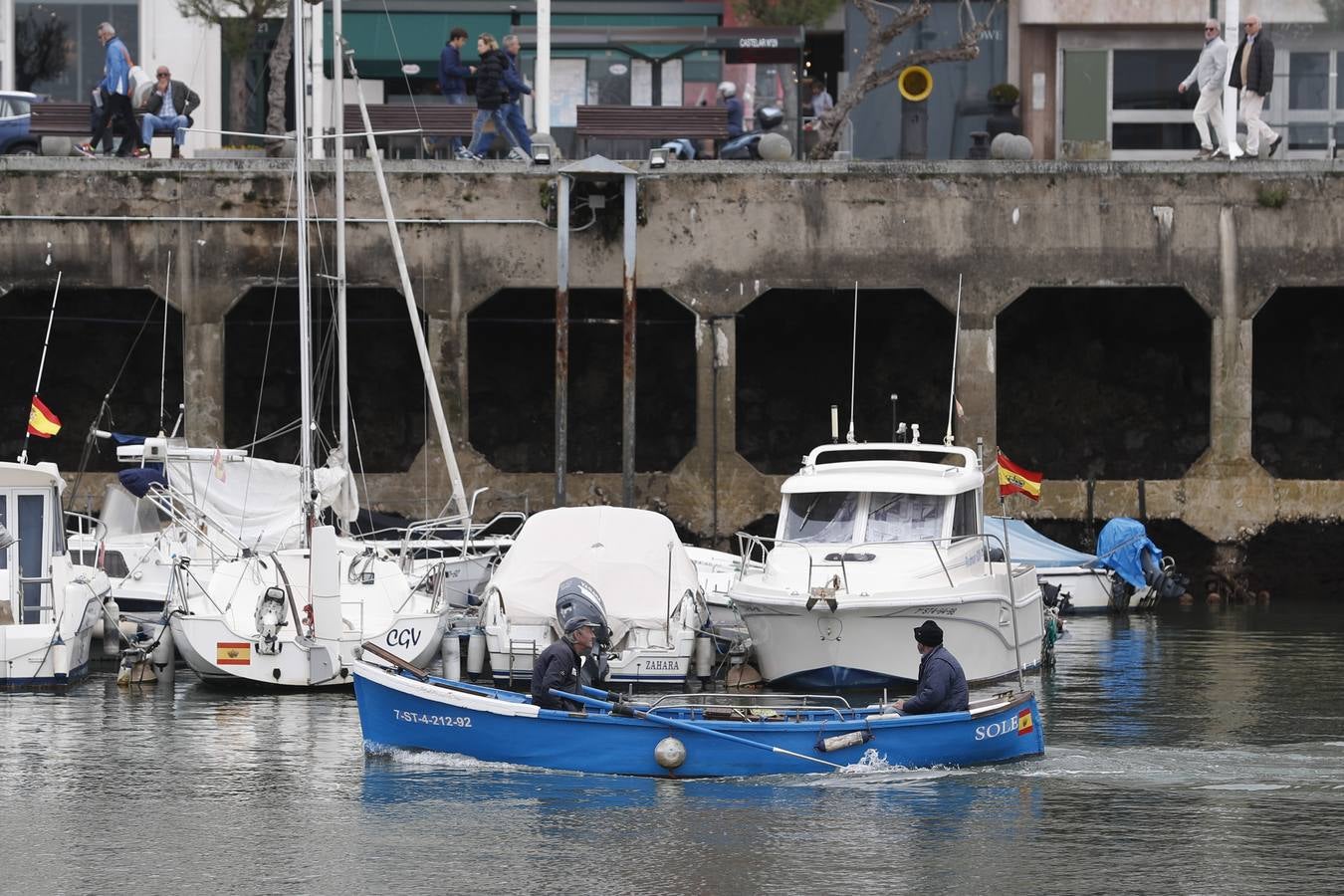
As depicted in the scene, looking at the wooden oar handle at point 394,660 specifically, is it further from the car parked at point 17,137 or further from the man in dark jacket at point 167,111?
the car parked at point 17,137

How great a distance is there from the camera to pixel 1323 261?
33469 mm

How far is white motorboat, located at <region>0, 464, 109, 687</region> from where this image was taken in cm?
2433

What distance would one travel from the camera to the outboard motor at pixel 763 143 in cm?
3397

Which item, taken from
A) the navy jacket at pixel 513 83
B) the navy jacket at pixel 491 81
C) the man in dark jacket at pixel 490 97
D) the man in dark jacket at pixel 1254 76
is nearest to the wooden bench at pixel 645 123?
the navy jacket at pixel 513 83

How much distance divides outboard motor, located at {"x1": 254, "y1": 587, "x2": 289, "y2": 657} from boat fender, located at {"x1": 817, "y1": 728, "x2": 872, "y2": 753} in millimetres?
7363

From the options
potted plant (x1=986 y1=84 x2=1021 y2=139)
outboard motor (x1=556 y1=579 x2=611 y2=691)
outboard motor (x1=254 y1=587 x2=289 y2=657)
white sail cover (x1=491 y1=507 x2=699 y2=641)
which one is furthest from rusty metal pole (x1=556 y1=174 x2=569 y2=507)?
potted plant (x1=986 y1=84 x2=1021 y2=139)

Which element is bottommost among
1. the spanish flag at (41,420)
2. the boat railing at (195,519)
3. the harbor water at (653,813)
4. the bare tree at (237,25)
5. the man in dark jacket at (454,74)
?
the harbor water at (653,813)

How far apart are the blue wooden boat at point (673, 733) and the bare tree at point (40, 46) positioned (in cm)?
2724

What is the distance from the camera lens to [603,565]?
24781mm

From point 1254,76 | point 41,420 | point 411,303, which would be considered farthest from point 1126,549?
point 41,420

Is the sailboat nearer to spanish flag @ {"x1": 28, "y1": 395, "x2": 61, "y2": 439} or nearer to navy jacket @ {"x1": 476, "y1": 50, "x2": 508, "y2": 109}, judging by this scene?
spanish flag @ {"x1": 28, "y1": 395, "x2": 61, "y2": 439}

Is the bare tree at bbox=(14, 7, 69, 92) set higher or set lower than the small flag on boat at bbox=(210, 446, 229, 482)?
higher

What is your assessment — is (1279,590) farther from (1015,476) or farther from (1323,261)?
(1015,476)

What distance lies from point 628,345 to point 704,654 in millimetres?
8982
